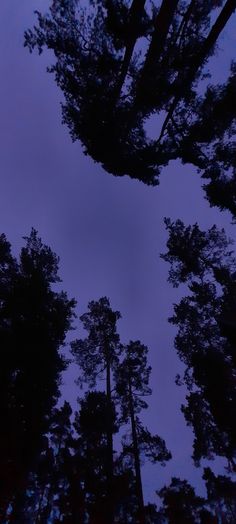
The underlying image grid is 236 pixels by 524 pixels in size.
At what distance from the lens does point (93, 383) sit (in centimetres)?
2344

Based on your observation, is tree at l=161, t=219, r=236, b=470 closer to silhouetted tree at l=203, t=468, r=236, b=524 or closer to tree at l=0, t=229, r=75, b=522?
tree at l=0, t=229, r=75, b=522

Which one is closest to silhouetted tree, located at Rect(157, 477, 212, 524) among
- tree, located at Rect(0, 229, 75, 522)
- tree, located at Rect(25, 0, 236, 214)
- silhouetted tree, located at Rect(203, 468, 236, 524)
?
silhouetted tree, located at Rect(203, 468, 236, 524)

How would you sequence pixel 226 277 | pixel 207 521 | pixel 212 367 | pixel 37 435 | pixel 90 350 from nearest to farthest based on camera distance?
pixel 37 435 → pixel 212 367 → pixel 226 277 → pixel 90 350 → pixel 207 521

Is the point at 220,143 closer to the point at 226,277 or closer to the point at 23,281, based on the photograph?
the point at 226,277

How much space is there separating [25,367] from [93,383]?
32.8 feet

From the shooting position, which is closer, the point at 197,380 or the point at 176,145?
the point at 176,145

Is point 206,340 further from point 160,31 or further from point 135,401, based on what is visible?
point 160,31

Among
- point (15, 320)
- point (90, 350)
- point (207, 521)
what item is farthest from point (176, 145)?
point (207, 521)

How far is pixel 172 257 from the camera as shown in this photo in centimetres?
2122

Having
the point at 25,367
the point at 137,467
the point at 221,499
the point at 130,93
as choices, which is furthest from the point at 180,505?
the point at 130,93

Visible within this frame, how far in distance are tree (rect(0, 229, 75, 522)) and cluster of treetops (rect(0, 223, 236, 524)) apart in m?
0.04

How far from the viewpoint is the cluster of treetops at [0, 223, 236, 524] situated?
13984 mm

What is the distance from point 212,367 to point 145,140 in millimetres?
11656

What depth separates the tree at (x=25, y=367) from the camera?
44.2ft
